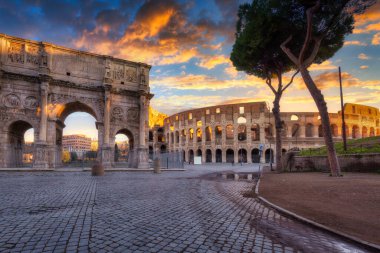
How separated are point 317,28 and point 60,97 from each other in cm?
2150

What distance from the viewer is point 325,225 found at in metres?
3.88

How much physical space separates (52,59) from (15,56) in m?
2.70

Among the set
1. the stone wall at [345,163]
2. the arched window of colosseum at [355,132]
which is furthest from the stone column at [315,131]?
the stone wall at [345,163]

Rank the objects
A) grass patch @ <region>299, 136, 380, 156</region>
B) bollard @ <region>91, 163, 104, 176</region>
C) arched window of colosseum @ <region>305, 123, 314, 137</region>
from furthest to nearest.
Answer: arched window of colosseum @ <region>305, 123, 314, 137</region>, grass patch @ <region>299, 136, 380, 156</region>, bollard @ <region>91, 163, 104, 176</region>

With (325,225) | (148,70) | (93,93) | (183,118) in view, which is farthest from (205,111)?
(325,225)

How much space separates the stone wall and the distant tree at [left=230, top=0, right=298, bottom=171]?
7.59 feet

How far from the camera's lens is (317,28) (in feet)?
48.1

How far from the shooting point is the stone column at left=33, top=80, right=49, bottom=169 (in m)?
18.1

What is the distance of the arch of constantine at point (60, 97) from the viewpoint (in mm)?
18547

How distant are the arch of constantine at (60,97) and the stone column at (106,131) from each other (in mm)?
87

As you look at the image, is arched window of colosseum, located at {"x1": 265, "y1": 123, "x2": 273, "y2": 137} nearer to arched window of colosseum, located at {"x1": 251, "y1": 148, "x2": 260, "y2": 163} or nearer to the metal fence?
arched window of colosseum, located at {"x1": 251, "y1": 148, "x2": 260, "y2": 163}

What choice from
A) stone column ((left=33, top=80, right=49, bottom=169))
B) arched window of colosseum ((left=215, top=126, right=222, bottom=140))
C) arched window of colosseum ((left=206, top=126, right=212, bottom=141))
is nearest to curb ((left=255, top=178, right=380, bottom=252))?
stone column ((left=33, top=80, right=49, bottom=169))

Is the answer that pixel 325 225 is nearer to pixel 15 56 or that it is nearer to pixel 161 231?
pixel 161 231

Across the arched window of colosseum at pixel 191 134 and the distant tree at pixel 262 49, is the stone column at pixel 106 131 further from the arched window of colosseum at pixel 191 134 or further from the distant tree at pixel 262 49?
the arched window of colosseum at pixel 191 134
